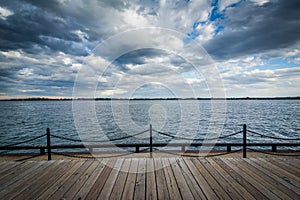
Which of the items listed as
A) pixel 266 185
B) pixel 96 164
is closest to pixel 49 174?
pixel 96 164

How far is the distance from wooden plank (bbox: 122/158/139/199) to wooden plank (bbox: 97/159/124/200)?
271 millimetres

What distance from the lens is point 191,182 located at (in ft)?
10.2

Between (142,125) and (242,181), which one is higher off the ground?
(242,181)

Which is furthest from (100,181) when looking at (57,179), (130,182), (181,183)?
(181,183)

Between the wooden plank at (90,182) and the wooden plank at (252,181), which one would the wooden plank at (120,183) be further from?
the wooden plank at (252,181)

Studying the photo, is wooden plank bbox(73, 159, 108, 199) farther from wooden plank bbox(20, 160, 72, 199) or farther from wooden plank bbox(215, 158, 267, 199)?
wooden plank bbox(215, 158, 267, 199)

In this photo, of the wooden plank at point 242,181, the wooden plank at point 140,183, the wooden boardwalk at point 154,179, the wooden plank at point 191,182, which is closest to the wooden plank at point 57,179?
the wooden boardwalk at point 154,179

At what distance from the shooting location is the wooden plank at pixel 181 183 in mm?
2695

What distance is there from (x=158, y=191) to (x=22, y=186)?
8.60 ft

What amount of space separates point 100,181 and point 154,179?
1101 mm

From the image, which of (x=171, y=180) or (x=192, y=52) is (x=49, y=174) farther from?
(x=192, y=52)

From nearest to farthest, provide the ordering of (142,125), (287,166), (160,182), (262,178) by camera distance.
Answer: (160,182) → (262,178) → (287,166) → (142,125)

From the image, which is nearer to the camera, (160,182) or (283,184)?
(283,184)

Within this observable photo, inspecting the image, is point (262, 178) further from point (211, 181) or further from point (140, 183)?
point (140, 183)
